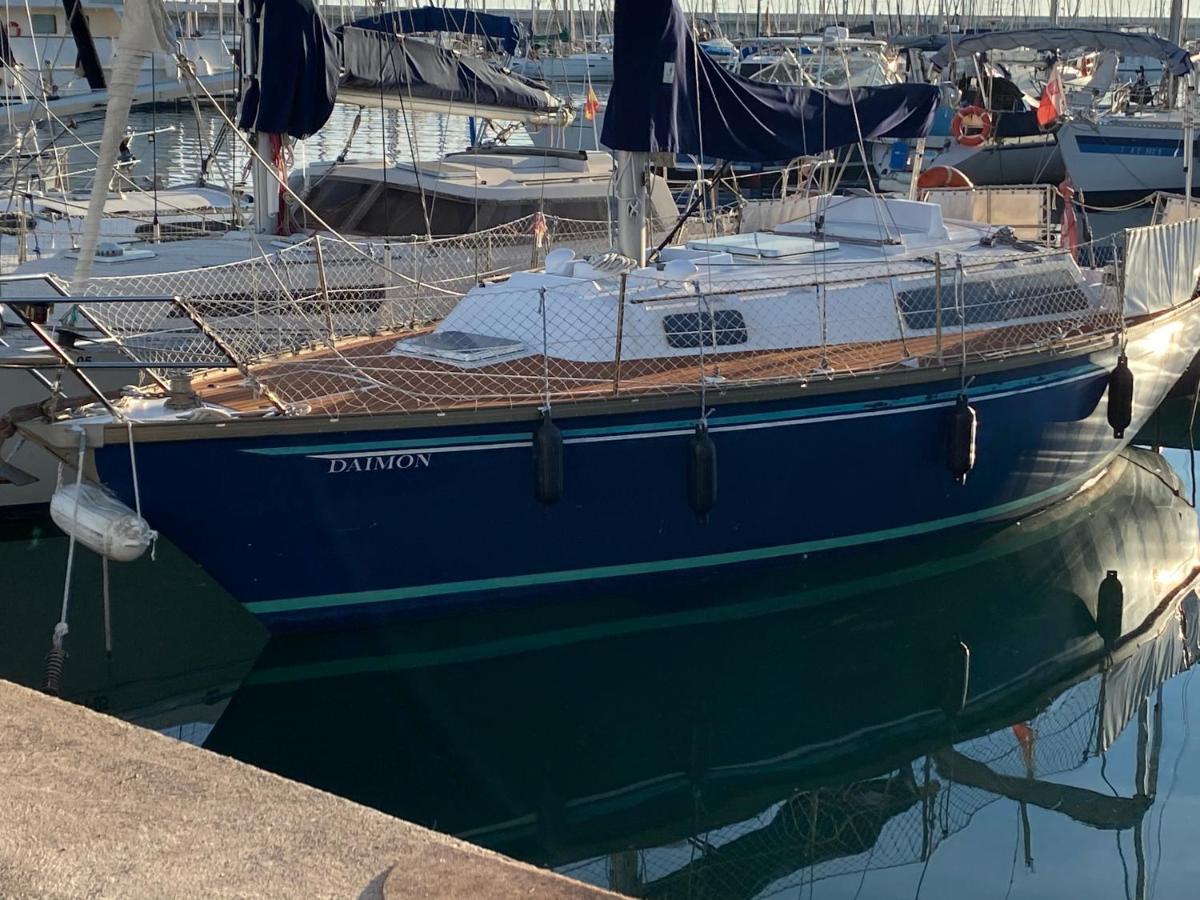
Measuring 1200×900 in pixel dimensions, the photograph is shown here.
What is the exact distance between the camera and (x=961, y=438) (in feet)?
34.0

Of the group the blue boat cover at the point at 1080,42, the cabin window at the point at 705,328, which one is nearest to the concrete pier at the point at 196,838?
the cabin window at the point at 705,328

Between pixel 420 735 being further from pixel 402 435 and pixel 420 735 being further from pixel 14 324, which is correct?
pixel 14 324

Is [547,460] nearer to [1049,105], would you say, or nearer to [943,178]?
[943,178]

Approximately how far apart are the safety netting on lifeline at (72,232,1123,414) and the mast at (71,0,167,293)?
3.23 ft

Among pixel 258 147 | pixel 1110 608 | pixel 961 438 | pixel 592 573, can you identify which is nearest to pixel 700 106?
pixel 961 438

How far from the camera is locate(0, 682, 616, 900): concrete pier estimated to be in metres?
4.55

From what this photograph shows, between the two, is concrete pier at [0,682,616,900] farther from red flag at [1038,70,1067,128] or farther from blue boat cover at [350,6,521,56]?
red flag at [1038,70,1067,128]

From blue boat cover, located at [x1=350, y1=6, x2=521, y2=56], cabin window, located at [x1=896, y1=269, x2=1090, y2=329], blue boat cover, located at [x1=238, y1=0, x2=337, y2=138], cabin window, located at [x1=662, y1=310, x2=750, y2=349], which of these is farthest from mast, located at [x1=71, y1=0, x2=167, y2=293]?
blue boat cover, located at [x1=350, y1=6, x2=521, y2=56]

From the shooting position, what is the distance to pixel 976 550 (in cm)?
1170

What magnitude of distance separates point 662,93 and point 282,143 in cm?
525

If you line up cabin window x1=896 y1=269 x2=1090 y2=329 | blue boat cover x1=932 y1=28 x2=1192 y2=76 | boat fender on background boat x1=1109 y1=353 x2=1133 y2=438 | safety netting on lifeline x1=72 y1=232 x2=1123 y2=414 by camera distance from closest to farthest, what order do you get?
safety netting on lifeline x1=72 y1=232 x2=1123 y2=414, cabin window x1=896 y1=269 x2=1090 y2=329, boat fender on background boat x1=1109 y1=353 x2=1133 y2=438, blue boat cover x1=932 y1=28 x2=1192 y2=76

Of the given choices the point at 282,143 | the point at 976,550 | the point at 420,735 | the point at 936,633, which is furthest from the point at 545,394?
the point at 282,143

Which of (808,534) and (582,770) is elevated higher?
(808,534)

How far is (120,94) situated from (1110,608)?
26.4 feet
